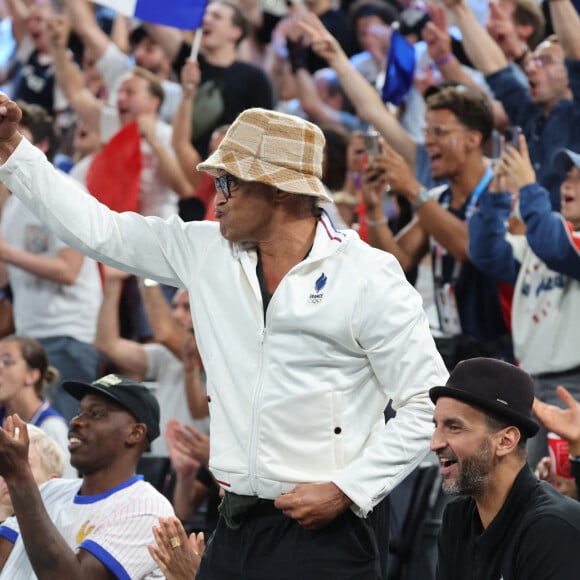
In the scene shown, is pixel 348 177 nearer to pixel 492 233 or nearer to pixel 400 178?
pixel 400 178

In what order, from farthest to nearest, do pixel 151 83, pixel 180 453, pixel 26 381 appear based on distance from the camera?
pixel 151 83 < pixel 26 381 < pixel 180 453

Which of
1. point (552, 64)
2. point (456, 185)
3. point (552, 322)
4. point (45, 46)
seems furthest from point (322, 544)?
point (45, 46)

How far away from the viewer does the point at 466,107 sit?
22.8ft

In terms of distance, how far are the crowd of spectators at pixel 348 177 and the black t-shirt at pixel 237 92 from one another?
0.05 feet

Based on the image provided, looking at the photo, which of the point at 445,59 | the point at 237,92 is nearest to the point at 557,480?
the point at 445,59

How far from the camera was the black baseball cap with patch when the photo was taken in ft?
17.3

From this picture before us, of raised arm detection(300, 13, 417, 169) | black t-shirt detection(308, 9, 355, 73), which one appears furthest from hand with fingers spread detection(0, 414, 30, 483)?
black t-shirt detection(308, 9, 355, 73)

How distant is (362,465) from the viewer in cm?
367

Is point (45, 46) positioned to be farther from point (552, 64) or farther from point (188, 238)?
point (188, 238)

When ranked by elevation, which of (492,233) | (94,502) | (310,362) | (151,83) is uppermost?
(310,362)

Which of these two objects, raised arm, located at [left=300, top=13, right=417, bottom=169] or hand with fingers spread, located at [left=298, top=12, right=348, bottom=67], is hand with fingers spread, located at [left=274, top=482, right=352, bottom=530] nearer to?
raised arm, located at [left=300, top=13, right=417, bottom=169]

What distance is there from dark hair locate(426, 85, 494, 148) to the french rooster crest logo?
330cm

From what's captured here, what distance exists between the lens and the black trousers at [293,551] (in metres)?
3.75

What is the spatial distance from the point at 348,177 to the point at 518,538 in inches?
196
